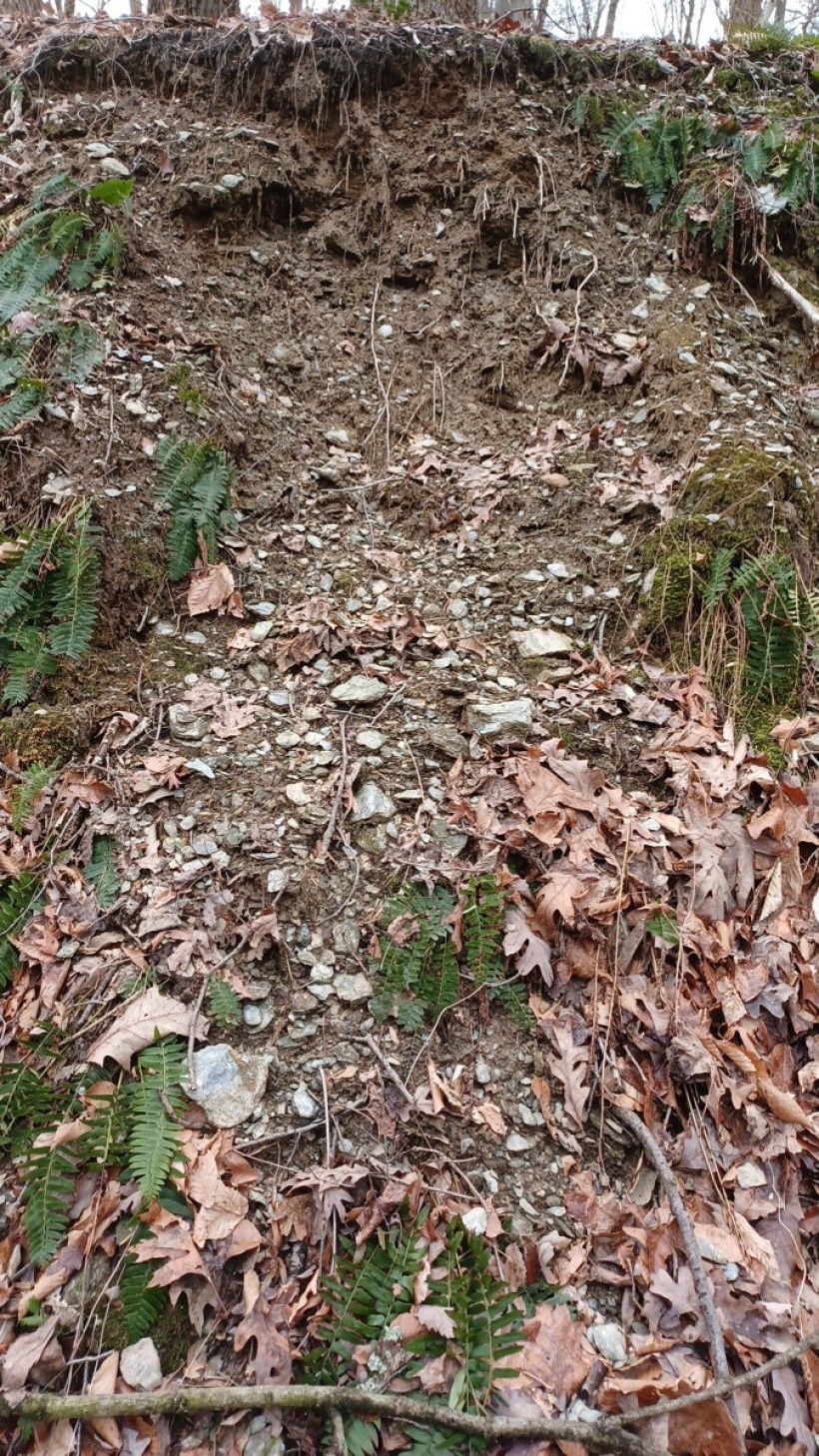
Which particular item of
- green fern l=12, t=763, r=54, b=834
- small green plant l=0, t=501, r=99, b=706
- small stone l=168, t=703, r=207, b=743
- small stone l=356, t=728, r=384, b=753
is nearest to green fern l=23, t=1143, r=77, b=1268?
green fern l=12, t=763, r=54, b=834

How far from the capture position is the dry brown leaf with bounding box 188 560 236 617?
398cm

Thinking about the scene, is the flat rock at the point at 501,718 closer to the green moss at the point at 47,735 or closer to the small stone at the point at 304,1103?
the small stone at the point at 304,1103

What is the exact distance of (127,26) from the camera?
6.01 meters

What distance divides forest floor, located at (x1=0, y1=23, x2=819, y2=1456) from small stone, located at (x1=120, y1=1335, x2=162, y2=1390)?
0.5 inches

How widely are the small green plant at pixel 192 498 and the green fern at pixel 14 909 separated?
5.88ft

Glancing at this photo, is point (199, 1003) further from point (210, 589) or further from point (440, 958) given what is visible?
point (210, 589)

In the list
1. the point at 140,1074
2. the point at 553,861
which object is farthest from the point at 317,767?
the point at 140,1074

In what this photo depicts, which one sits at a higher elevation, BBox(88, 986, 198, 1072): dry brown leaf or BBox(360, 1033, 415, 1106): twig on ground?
BBox(88, 986, 198, 1072): dry brown leaf

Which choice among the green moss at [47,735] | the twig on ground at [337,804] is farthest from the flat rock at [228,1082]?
the green moss at [47,735]

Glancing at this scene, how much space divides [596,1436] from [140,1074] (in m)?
1.66

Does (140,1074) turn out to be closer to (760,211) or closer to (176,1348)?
(176,1348)

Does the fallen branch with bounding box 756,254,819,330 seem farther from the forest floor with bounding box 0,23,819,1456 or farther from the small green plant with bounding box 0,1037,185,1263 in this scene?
the small green plant with bounding box 0,1037,185,1263

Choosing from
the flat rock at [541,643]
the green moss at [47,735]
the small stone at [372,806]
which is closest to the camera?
the small stone at [372,806]

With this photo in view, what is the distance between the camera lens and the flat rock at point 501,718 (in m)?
3.52
